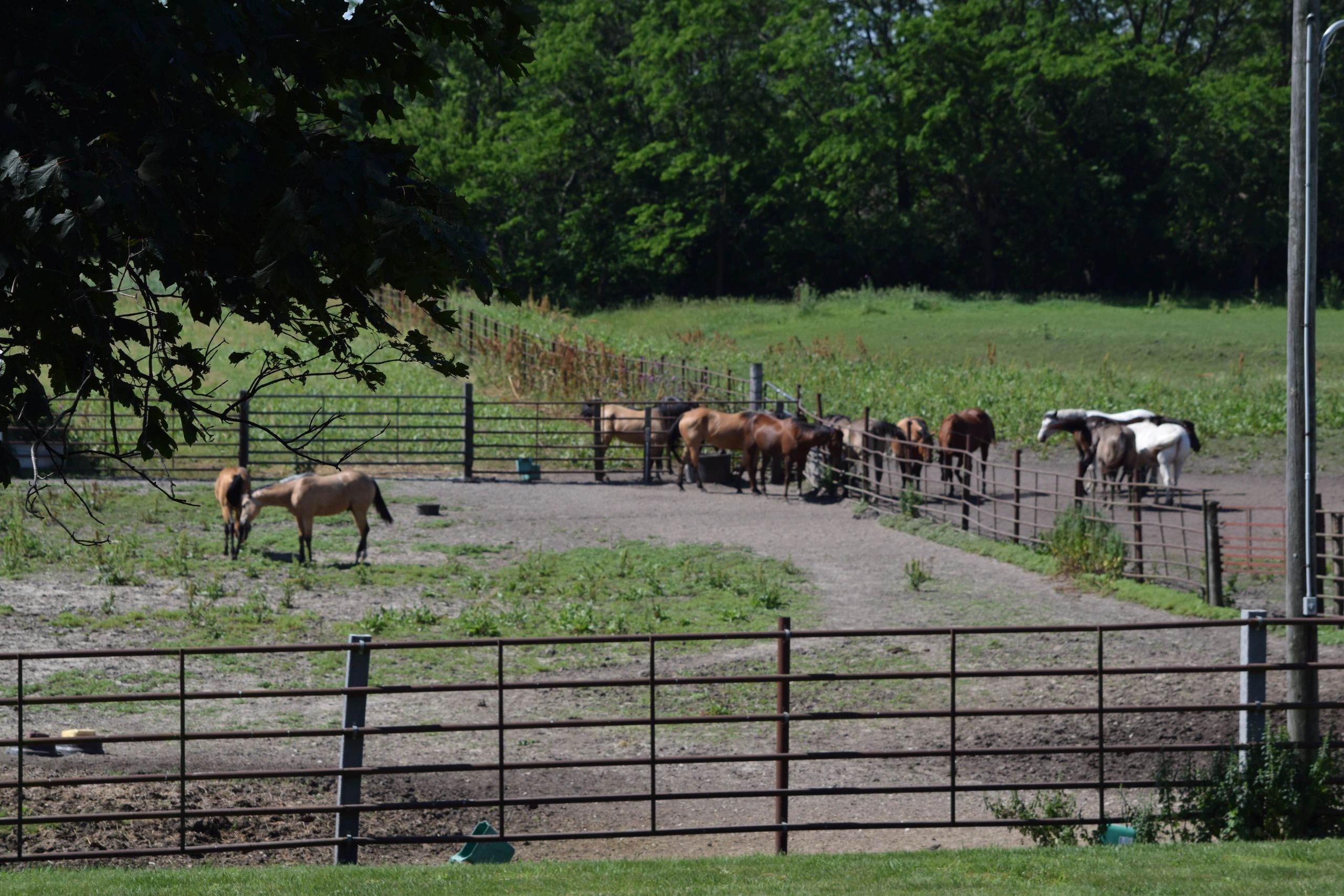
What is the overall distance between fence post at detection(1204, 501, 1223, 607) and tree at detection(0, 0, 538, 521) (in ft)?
35.3

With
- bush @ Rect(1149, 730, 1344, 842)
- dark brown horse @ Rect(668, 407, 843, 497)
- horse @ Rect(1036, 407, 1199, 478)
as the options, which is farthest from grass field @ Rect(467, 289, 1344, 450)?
bush @ Rect(1149, 730, 1344, 842)

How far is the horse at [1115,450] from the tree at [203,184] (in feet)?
56.1

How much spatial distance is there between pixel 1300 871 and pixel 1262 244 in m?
56.6

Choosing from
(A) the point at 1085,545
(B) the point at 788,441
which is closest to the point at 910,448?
(B) the point at 788,441

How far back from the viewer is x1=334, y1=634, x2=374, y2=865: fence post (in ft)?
23.9

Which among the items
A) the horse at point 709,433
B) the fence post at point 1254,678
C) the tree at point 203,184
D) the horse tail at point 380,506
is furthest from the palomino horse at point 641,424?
the tree at point 203,184

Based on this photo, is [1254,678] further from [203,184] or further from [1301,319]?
[203,184]

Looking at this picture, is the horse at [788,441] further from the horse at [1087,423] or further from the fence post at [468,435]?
the fence post at [468,435]

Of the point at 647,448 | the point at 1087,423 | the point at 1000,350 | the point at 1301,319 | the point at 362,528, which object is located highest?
the point at 1000,350

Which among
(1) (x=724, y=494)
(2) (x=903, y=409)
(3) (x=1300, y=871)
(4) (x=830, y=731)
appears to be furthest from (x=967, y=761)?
(2) (x=903, y=409)

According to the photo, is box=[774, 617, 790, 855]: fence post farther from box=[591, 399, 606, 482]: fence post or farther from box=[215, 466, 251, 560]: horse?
box=[591, 399, 606, 482]: fence post

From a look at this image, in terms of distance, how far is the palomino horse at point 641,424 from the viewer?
26266 millimetres

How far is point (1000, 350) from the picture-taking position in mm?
43375

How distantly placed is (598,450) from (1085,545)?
1189cm
